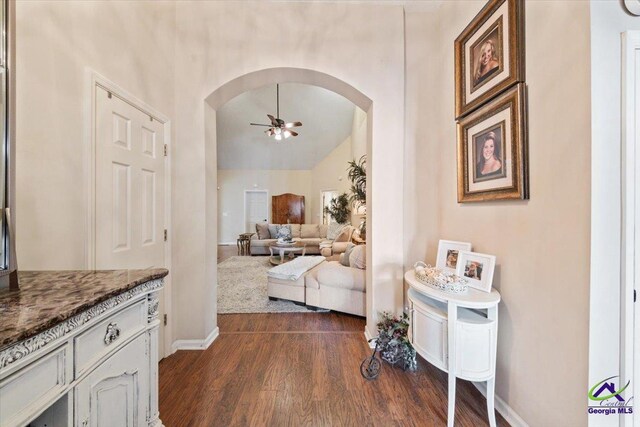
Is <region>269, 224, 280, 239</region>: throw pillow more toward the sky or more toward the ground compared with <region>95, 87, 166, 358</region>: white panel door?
more toward the ground

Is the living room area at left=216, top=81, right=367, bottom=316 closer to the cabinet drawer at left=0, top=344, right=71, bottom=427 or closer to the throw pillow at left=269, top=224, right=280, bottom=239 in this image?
the throw pillow at left=269, top=224, right=280, bottom=239

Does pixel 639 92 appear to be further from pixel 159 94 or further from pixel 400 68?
pixel 159 94

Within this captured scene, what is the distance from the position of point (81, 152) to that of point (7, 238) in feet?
2.40

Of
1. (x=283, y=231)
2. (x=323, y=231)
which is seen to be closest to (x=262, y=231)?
(x=283, y=231)

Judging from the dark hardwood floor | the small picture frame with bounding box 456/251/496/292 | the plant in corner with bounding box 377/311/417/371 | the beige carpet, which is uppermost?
the small picture frame with bounding box 456/251/496/292

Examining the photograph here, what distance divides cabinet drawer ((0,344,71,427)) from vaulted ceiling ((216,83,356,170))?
5526mm

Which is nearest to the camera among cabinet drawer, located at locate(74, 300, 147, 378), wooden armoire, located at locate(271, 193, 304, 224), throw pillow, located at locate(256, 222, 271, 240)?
cabinet drawer, located at locate(74, 300, 147, 378)

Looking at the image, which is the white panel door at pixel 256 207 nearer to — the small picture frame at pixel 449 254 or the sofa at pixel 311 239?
the sofa at pixel 311 239

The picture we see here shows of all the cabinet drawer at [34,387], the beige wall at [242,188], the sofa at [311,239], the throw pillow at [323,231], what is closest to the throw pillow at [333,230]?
the sofa at [311,239]

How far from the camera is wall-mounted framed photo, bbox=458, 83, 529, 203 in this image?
138 centimetres

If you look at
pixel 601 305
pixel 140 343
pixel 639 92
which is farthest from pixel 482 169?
pixel 140 343

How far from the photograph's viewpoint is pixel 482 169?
166 cm

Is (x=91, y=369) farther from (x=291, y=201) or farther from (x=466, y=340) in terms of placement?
(x=291, y=201)

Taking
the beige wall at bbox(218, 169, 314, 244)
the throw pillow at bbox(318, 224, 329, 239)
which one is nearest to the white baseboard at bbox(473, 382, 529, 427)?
the throw pillow at bbox(318, 224, 329, 239)
